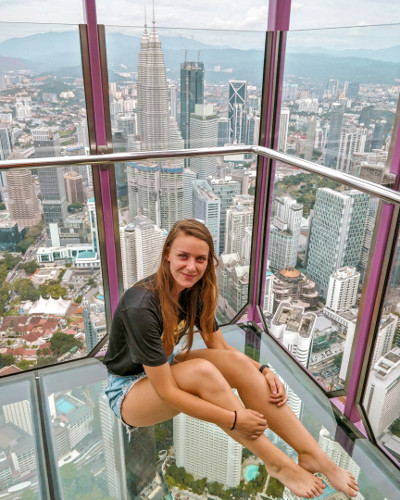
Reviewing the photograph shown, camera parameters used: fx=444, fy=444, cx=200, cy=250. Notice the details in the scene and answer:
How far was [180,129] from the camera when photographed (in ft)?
7.26

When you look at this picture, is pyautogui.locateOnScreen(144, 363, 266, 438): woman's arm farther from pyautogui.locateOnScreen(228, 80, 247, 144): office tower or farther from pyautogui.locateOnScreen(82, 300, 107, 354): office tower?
pyautogui.locateOnScreen(228, 80, 247, 144): office tower

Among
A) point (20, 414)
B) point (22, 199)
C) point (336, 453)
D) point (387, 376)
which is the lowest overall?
point (20, 414)

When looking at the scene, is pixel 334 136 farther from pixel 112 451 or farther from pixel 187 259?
pixel 112 451

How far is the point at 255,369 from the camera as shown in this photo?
1.63 m

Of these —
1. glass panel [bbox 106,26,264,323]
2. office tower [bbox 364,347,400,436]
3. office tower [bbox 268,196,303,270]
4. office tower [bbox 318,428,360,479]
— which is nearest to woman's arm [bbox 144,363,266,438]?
office tower [bbox 318,428,360,479]

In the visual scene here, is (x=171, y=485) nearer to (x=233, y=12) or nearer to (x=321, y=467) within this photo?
(x=321, y=467)

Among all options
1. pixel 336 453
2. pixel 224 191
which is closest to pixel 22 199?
pixel 224 191

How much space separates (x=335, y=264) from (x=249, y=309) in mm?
820

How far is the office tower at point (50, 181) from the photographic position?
2.00 metres

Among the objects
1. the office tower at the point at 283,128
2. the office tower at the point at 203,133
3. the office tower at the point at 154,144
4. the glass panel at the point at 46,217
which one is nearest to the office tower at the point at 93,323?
the glass panel at the point at 46,217

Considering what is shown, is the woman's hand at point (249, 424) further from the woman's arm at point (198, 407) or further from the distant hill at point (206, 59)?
the distant hill at point (206, 59)

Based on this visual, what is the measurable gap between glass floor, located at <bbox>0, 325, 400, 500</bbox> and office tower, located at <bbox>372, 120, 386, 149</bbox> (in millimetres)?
1120

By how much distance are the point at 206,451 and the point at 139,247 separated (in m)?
1.05

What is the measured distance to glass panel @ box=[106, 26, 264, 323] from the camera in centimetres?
204
